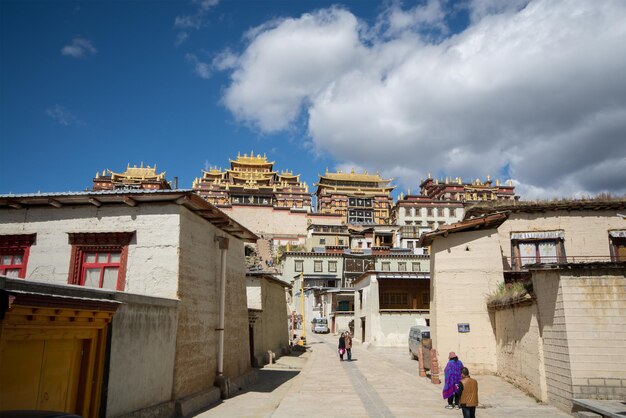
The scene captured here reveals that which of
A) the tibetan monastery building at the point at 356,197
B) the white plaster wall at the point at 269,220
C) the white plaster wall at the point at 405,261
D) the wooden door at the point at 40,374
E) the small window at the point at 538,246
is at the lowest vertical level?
the wooden door at the point at 40,374

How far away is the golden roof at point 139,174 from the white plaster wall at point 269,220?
688 inches

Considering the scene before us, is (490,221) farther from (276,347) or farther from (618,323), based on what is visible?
(276,347)

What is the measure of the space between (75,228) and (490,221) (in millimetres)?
15030

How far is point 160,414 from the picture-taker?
10102 millimetres

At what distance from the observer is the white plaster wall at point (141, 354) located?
348 inches

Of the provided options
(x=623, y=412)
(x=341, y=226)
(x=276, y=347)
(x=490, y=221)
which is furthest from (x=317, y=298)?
(x=623, y=412)

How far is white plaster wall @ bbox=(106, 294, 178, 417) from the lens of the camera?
8.85m

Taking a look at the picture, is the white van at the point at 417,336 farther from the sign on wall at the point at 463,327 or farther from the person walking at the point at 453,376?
the person walking at the point at 453,376

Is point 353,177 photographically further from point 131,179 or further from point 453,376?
point 453,376

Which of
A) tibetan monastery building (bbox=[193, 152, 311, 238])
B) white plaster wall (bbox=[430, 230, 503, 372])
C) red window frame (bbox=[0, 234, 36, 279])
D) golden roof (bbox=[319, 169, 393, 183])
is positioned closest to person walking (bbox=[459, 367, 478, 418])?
white plaster wall (bbox=[430, 230, 503, 372])

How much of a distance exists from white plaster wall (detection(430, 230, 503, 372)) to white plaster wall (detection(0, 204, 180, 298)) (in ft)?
37.4

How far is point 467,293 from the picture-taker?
59.2ft

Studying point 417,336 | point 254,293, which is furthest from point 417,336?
point 254,293

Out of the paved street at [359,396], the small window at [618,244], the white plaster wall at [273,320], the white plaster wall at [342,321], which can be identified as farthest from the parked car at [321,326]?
the small window at [618,244]
